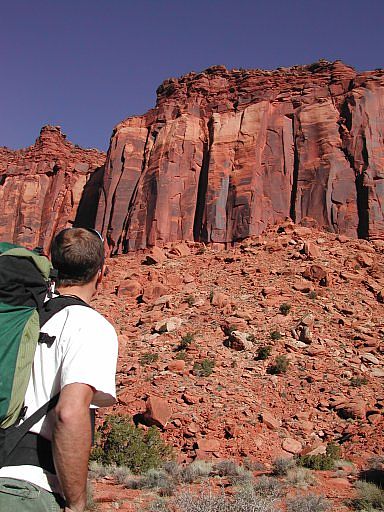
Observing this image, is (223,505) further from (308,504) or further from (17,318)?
(17,318)

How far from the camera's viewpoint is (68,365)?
2.05 meters

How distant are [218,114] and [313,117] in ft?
25.3

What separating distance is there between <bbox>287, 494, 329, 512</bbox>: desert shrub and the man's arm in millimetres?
5951

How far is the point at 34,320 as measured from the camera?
7.05 ft

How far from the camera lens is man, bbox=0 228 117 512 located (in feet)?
6.42

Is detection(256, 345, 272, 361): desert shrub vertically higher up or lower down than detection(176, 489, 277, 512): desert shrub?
higher up

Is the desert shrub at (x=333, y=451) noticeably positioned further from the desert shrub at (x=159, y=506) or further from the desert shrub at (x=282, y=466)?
the desert shrub at (x=159, y=506)

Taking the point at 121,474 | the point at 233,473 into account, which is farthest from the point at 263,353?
the point at 121,474

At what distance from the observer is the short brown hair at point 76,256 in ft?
7.95

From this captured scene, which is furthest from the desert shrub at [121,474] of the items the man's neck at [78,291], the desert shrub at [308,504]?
the man's neck at [78,291]

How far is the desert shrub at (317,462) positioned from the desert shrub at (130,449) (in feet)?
10.9

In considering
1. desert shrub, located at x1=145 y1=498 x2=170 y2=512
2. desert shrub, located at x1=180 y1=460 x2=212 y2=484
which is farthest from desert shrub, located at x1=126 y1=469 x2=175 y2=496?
desert shrub, located at x1=145 y1=498 x2=170 y2=512

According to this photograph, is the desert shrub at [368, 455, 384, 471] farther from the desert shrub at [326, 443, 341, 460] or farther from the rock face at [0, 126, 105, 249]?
the rock face at [0, 126, 105, 249]

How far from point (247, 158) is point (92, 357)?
33.0 m
